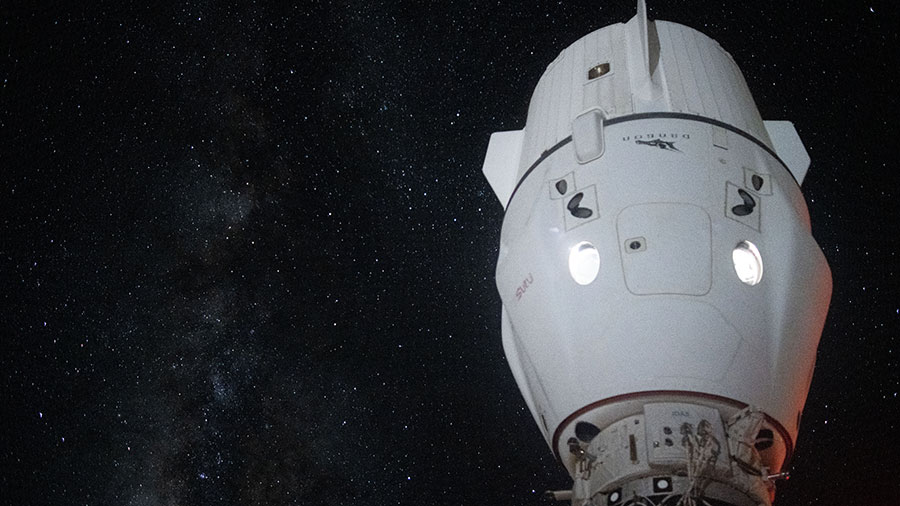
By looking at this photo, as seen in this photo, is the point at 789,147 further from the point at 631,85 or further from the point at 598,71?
the point at 598,71

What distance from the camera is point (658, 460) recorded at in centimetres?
480

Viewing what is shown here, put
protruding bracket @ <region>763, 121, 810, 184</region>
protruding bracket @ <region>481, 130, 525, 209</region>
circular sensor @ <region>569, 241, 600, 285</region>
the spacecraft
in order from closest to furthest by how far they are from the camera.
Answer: the spacecraft < circular sensor @ <region>569, 241, 600, 285</region> < protruding bracket @ <region>763, 121, 810, 184</region> < protruding bracket @ <region>481, 130, 525, 209</region>

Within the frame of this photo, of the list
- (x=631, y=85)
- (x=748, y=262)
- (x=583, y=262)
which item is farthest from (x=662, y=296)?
(x=631, y=85)

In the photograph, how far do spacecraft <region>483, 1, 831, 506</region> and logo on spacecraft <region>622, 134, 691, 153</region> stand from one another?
2 cm

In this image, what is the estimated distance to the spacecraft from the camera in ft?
16.3

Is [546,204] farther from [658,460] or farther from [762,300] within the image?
[658,460]

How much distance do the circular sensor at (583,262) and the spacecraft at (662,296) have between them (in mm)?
10

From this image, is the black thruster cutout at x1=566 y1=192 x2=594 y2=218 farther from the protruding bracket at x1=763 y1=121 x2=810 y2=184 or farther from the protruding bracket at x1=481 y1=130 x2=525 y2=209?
the protruding bracket at x1=763 y1=121 x2=810 y2=184

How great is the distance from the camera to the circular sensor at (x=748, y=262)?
17.7 feet

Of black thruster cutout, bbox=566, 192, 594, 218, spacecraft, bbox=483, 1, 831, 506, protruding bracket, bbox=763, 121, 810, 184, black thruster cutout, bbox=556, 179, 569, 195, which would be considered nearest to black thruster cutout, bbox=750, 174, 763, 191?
spacecraft, bbox=483, 1, 831, 506

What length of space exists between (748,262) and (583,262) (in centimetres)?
113

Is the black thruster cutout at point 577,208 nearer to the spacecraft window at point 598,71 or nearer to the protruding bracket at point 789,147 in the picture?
the spacecraft window at point 598,71

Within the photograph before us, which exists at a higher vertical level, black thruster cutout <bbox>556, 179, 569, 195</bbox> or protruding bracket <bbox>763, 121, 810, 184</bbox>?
protruding bracket <bbox>763, 121, 810, 184</bbox>

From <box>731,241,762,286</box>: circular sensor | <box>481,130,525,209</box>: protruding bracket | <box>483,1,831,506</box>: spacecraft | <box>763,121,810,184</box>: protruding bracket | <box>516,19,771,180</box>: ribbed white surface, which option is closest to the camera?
<box>483,1,831,506</box>: spacecraft
